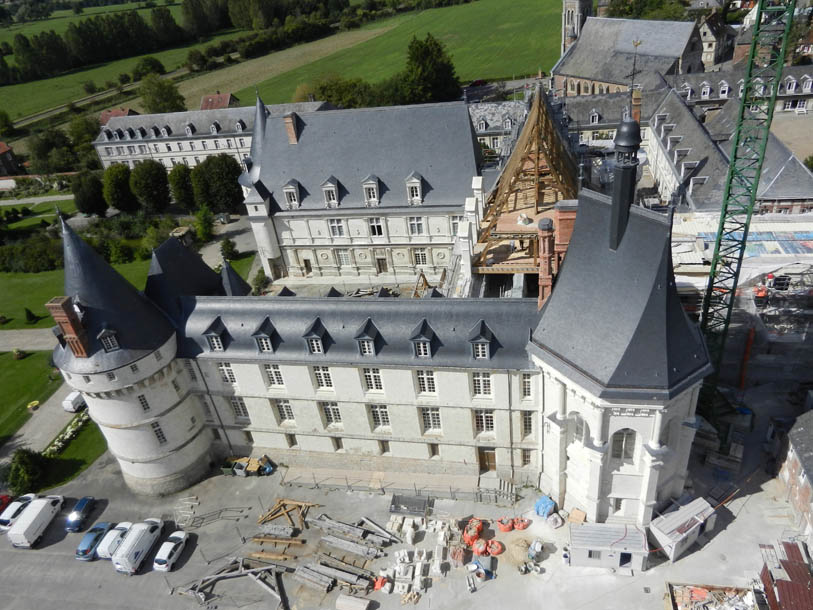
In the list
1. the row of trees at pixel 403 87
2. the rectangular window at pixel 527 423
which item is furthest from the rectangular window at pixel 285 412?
the row of trees at pixel 403 87

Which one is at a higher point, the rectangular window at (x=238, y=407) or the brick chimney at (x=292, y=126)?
Answer: the brick chimney at (x=292, y=126)

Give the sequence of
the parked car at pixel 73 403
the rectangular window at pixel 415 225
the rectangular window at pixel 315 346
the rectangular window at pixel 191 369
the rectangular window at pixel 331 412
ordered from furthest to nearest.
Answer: the rectangular window at pixel 415 225 < the parked car at pixel 73 403 < the rectangular window at pixel 191 369 < the rectangular window at pixel 331 412 < the rectangular window at pixel 315 346

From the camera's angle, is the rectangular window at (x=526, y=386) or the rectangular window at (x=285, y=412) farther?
the rectangular window at (x=285, y=412)

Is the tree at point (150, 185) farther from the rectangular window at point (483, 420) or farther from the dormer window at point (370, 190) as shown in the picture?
the rectangular window at point (483, 420)

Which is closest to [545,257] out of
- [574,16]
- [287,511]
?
[287,511]

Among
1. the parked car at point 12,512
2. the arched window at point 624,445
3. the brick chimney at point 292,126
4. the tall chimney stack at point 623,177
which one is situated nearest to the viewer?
the tall chimney stack at point 623,177

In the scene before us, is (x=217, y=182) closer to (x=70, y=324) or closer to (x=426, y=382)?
(x=70, y=324)

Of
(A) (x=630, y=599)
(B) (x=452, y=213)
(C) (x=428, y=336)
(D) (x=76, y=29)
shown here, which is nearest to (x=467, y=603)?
(A) (x=630, y=599)

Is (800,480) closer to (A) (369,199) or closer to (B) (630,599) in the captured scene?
(B) (630,599)
